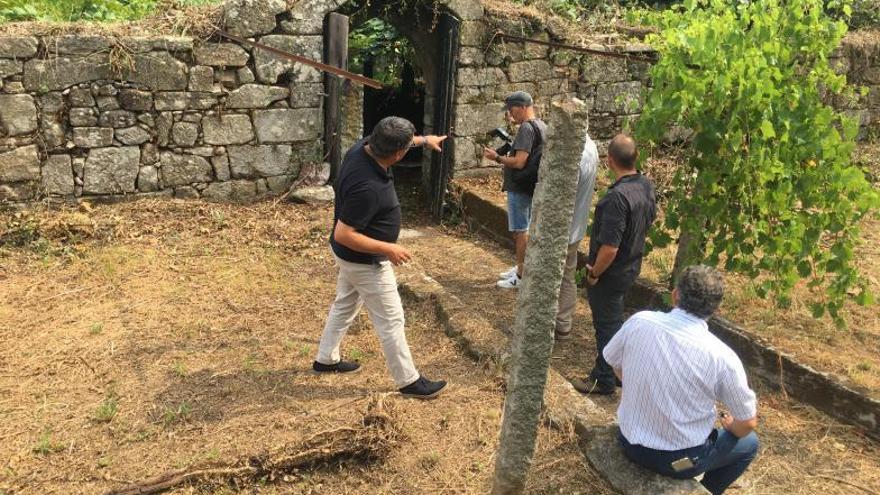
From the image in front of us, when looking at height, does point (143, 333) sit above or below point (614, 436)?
below

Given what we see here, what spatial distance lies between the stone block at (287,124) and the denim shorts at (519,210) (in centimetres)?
255

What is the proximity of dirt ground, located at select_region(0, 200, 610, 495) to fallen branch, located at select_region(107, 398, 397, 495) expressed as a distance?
7 cm

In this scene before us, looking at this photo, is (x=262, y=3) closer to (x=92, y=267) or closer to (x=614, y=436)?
(x=92, y=267)

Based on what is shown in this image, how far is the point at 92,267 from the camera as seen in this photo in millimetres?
5770

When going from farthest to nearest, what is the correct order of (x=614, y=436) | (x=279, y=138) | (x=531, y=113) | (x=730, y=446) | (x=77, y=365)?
(x=279, y=138)
(x=531, y=113)
(x=77, y=365)
(x=614, y=436)
(x=730, y=446)

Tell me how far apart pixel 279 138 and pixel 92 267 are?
2251 millimetres

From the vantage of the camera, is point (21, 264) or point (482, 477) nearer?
point (482, 477)

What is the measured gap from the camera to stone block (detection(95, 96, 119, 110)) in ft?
20.7

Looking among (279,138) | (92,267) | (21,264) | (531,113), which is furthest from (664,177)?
(21,264)

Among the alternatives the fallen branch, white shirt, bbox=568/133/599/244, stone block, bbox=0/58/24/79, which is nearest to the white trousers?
the fallen branch

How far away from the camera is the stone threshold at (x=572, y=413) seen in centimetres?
292

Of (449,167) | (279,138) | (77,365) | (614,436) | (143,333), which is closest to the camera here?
(614,436)

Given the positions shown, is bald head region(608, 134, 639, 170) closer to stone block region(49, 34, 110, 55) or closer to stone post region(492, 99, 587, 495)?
Result: stone post region(492, 99, 587, 495)

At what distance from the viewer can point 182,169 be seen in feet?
22.4
